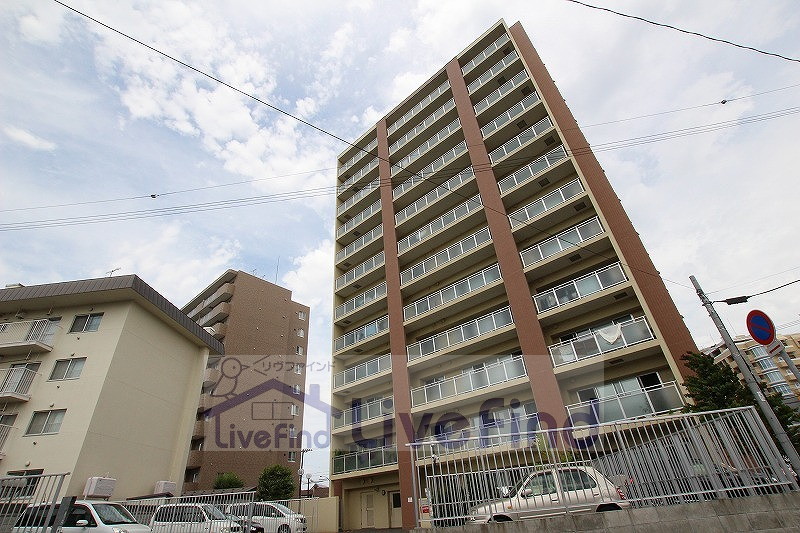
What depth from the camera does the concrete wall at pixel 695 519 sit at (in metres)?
5.09

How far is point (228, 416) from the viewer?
33281 mm

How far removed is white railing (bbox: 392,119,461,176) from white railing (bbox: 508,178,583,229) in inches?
337

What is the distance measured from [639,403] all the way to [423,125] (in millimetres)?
21882

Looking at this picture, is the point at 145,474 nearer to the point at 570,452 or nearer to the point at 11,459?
the point at 11,459

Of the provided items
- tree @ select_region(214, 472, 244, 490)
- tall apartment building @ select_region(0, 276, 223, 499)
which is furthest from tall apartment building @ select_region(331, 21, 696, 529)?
tree @ select_region(214, 472, 244, 490)

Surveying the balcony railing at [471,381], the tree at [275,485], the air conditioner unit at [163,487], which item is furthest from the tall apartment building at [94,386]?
the balcony railing at [471,381]

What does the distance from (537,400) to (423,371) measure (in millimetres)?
7001

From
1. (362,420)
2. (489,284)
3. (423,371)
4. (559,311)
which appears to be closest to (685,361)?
(559,311)

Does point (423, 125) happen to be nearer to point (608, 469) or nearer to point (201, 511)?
point (201, 511)

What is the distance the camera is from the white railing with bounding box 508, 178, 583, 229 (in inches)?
723

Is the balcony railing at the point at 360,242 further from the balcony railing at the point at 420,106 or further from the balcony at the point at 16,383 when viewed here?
the balcony at the point at 16,383

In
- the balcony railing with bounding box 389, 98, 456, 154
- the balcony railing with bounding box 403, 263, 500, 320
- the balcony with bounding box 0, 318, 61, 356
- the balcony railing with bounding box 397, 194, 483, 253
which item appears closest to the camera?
the balcony with bounding box 0, 318, 61, 356

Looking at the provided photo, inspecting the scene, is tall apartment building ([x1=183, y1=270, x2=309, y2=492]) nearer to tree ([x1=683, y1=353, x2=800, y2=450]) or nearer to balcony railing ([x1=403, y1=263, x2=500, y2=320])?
balcony railing ([x1=403, y1=263, x2=500, y2=320])

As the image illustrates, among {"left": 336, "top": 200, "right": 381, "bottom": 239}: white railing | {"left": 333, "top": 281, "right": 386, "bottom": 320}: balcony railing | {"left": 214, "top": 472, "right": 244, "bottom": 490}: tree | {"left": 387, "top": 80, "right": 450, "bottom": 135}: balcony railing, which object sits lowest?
{"left": 214, "top": 472, "right": 244, "bottom": 490}: tree
